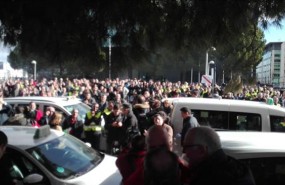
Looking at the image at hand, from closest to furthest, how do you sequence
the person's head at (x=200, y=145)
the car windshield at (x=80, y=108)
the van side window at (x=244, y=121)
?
the person's head at (x=200, y=145) → the van side window at (x=244, y=121) → the car windshield at (x=80, y=108)

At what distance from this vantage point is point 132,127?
10.6 meters

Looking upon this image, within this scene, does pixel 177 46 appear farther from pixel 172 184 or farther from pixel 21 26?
pixel 172 184

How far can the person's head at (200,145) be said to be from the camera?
9.11 ft

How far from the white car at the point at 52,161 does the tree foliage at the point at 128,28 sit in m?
1.11

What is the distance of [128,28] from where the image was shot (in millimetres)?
4617

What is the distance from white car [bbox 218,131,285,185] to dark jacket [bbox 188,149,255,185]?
136 centimetres

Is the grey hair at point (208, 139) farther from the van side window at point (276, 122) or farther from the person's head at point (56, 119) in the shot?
the person's head at point (56, 119)

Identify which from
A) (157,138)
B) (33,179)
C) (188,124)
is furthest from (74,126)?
(157,138)

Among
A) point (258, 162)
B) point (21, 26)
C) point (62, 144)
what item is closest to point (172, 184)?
point (258, 162)

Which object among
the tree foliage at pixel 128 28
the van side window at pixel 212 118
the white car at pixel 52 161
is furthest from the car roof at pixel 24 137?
the van side window at pixel 212 118

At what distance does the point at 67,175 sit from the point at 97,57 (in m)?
1.49

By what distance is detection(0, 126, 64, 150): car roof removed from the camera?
5.19 m

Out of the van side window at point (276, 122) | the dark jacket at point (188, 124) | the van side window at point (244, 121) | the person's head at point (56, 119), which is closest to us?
the dark jacket at point (188, 124)

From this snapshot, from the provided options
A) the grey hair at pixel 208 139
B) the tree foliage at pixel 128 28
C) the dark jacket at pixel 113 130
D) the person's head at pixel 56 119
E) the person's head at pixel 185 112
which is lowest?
the dark jacket at pixel 113 130
